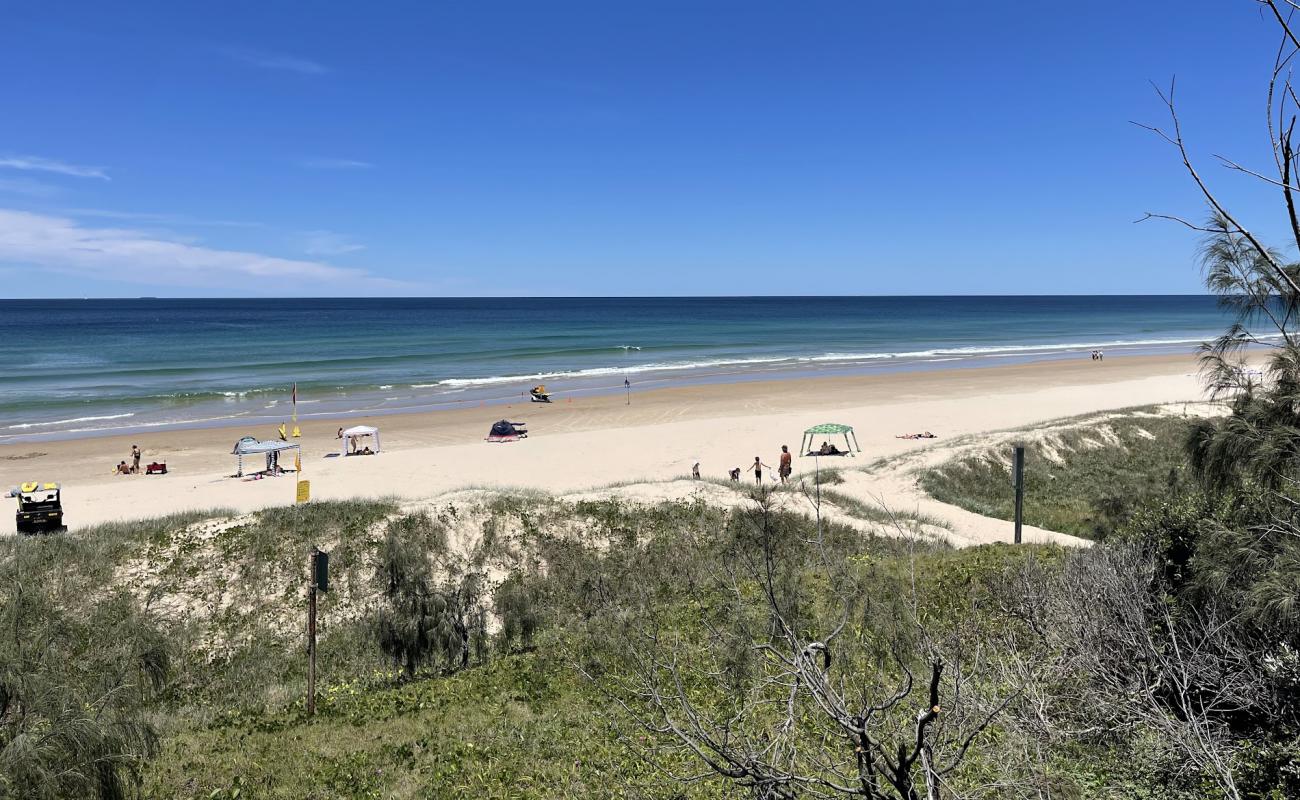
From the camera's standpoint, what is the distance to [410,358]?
6475 centimetres

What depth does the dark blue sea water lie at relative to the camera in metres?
42.6

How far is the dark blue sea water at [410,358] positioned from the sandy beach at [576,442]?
5.86 m

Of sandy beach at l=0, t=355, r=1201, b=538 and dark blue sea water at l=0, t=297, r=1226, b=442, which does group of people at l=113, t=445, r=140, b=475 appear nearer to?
sandy beach at l=0, t=355, r=1201, b=538

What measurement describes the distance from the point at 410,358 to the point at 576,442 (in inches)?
1489

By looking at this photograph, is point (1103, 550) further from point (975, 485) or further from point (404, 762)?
point (975, 485)

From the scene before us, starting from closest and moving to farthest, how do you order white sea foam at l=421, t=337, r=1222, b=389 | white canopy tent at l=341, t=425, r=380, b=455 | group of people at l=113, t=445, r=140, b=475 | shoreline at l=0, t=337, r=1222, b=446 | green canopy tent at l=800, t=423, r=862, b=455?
group of people at l=113, t=445, r=140, b=475
green canopy tent at l=800, t=423, r=862, b=455
white canopy tent at l=341, t=425, r=380, b=455
shoreline at l=0, t=337, r=1222, b=446
white sea foam at l=421, t=337, r=1222, b=389

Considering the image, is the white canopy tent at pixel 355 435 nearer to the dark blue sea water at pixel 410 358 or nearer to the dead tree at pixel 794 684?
the dark blue sea water at pixel 410 358

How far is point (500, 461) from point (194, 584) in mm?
13362

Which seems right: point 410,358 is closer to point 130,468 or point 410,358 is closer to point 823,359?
point 823,359

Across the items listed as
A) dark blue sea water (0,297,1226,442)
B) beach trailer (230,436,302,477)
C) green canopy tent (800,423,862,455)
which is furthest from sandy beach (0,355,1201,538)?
dark blue sea water (0,297,1226,442)

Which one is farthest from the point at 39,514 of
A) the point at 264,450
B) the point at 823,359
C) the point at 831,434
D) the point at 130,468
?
the point at 823,359

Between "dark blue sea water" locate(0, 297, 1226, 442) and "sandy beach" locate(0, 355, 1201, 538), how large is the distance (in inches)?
231

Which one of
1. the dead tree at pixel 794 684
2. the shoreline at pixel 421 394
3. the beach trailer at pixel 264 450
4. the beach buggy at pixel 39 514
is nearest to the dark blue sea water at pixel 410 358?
the shoreline at pixel 421 394

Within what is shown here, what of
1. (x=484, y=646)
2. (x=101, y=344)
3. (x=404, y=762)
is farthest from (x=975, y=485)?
(x=101, y=344)
